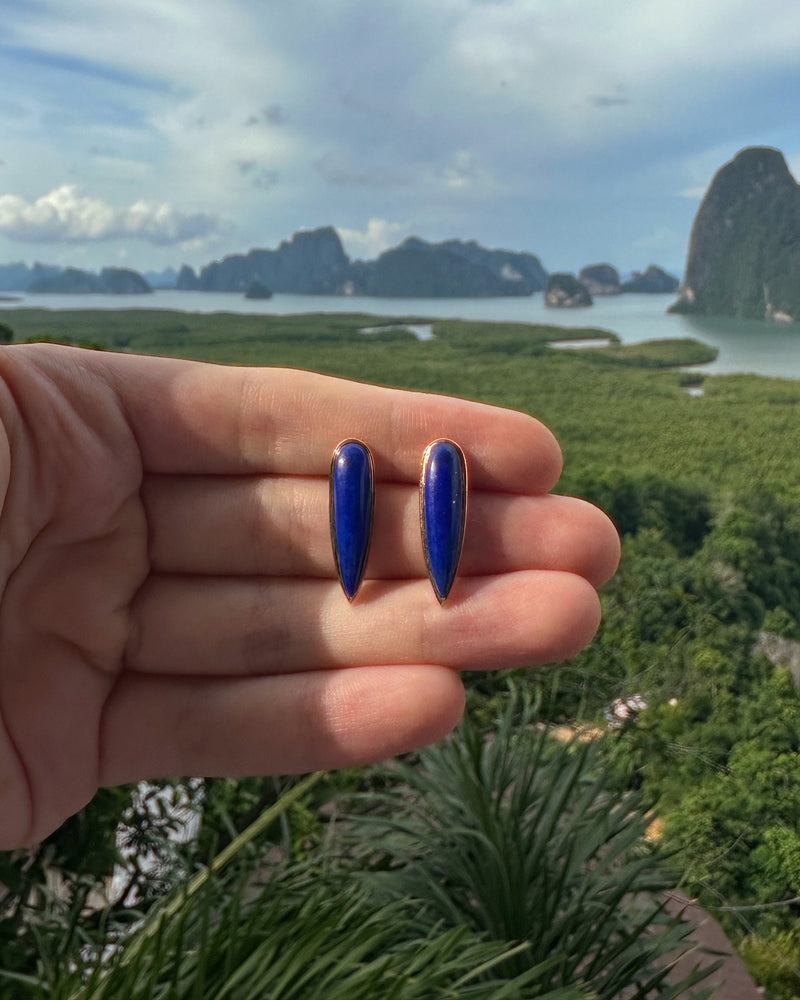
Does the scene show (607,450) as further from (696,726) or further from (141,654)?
(141,654)

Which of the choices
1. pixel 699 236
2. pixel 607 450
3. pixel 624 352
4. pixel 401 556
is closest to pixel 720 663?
pixel 607 450

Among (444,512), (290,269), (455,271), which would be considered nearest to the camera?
(444,512)

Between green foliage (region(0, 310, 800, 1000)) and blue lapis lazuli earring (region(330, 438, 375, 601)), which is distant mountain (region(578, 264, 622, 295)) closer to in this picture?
green foliage (region(0, 310, 800, 1000))

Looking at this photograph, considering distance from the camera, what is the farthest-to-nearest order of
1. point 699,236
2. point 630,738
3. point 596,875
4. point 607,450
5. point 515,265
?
point 515,265
point 699,236
point 607,450
point 630,738
point 596,875

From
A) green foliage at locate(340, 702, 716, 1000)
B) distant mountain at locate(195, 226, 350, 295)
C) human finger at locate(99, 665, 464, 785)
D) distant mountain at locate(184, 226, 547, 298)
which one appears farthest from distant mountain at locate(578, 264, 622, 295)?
human finger at locate(99, 665, 464, 785)

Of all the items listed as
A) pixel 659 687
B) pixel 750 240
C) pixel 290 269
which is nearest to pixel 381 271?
pixel 290 269

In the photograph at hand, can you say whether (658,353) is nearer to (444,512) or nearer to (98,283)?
(444,512)

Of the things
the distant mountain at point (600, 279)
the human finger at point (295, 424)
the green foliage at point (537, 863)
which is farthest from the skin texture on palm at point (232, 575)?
the distant mountain at point (600, 279)
